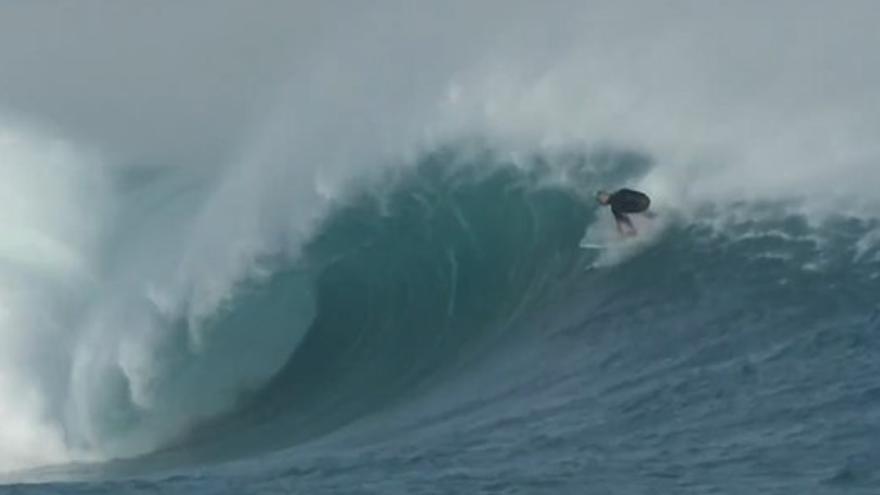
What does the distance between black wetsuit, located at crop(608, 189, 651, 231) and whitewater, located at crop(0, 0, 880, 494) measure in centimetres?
28

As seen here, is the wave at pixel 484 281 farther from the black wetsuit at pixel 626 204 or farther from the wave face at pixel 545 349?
the black wetsuit at pixel 626 204

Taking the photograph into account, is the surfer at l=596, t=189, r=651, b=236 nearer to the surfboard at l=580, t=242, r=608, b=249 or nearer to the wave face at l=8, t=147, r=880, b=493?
the wave face at l=8, t=147, r=880, b=493

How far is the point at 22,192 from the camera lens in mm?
32438

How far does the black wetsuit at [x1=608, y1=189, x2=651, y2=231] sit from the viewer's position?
89.2 ft

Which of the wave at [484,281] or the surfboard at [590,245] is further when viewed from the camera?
the surfboard at [590,245]

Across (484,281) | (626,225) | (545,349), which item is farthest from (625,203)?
(545,349)

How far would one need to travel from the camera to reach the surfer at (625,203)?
27156 mm

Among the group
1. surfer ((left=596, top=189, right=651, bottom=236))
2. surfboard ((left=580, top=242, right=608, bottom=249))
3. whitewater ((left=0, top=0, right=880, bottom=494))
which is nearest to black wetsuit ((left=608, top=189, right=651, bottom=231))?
surfer ((left=596, top=189, right=651, bottom=236))

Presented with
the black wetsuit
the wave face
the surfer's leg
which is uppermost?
the black wetsuit

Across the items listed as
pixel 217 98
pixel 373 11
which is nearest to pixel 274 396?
pixel 373 11

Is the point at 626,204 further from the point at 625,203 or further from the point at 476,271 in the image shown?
the point at 476,271

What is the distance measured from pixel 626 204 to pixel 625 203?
0.07 feet

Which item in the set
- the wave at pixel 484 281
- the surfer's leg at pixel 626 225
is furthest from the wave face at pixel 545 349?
the surfer's leg at pixel 626 225

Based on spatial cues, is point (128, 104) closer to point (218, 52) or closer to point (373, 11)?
point (218, 52)
